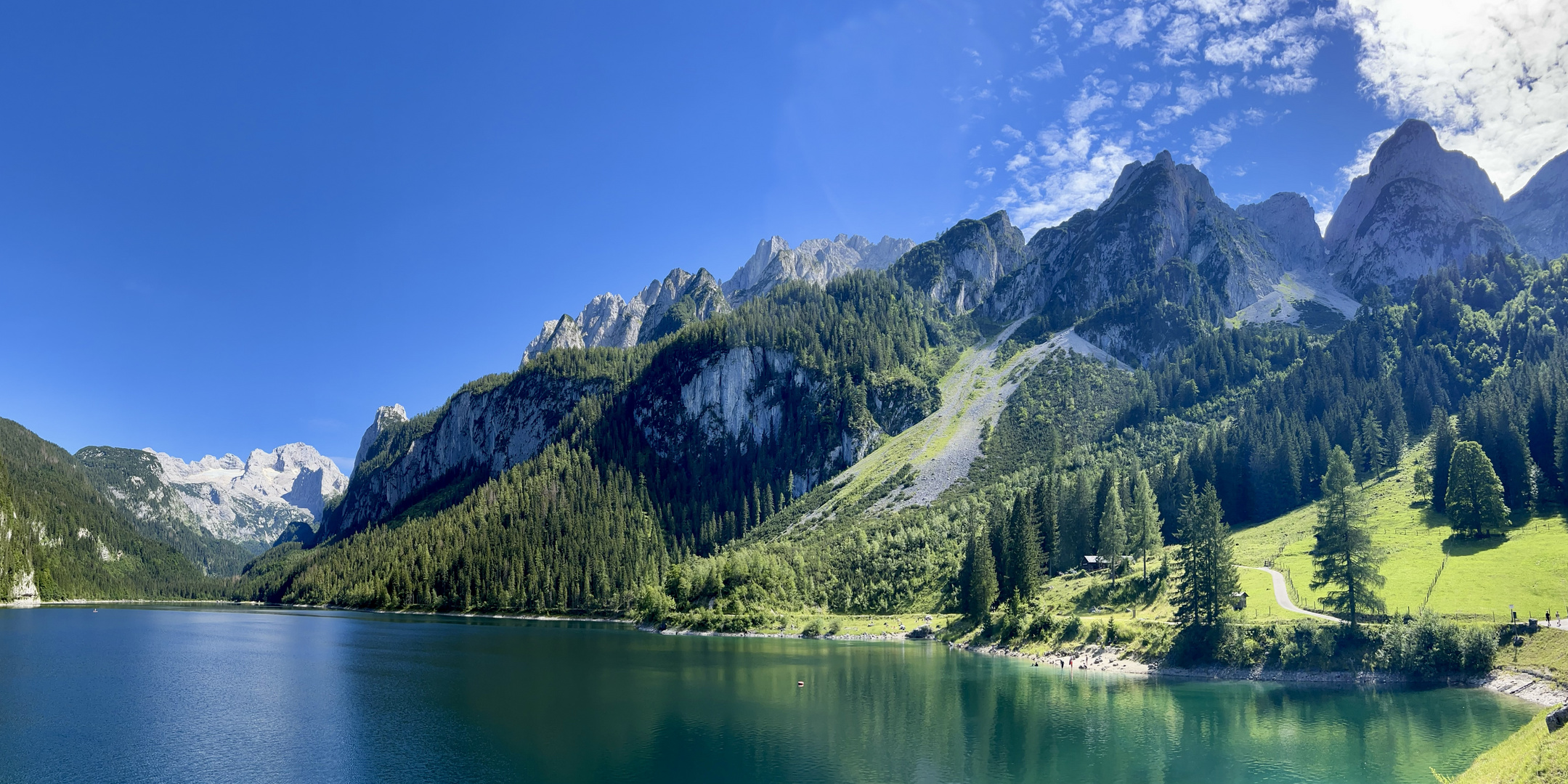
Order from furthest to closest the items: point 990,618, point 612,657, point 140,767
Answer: point 990,618 → point 612,657 → point 140,767

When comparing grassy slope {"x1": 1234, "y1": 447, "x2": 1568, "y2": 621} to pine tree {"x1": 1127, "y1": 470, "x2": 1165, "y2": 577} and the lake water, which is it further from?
the lake water

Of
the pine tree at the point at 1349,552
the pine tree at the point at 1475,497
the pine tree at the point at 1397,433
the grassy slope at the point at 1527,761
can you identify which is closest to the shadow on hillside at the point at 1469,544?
the pine tree at the point at 1475,497

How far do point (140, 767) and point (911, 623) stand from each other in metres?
112

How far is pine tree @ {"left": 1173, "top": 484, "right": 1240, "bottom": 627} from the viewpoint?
293ft

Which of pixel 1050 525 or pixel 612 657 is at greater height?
pixel 1050 525

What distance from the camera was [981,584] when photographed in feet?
396

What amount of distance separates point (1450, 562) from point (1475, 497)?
1352 centimetres

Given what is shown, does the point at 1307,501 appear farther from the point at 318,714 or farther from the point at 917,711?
the point at 318,714

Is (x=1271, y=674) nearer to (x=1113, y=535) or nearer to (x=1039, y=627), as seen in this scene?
(x=1039, y=627)

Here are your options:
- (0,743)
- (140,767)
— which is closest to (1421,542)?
(140,767)

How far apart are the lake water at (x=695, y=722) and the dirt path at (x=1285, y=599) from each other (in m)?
13.6

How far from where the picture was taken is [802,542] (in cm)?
19950

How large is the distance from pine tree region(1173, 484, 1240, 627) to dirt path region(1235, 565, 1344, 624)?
675cm

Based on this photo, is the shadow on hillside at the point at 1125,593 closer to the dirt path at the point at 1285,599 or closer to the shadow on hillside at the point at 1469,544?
the dirt path at the point at 1285,599
